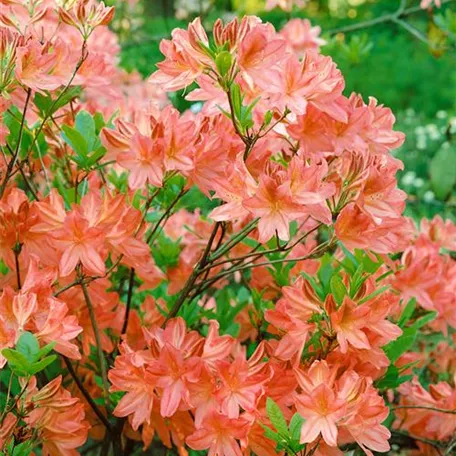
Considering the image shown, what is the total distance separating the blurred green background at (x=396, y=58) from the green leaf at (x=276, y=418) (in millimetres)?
1364

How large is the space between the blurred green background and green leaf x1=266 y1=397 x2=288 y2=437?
136 cm

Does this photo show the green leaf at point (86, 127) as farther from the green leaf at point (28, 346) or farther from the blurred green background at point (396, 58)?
the blurred green background at point (396, 58)

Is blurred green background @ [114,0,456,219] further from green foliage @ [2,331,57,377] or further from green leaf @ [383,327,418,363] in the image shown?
green foliage @ [2,331,57,377]

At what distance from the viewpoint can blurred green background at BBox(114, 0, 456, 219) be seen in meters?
3.72

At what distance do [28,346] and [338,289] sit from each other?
1.67 ft

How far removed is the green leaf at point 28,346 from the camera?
1289mm

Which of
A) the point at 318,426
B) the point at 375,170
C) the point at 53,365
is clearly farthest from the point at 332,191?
the point at 53,365

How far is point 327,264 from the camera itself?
1.75 m

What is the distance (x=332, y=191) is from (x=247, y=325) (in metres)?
0.65

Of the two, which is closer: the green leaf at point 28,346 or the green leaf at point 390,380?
the green leaf at point 28,346

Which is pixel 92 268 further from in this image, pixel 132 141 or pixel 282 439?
pixel 282 439

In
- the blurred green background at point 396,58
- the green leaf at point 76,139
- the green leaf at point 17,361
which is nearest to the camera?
the green leaf at point 17,361

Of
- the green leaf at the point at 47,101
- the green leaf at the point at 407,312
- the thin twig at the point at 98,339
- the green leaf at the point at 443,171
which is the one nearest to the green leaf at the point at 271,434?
the thin twig at the point at 98,339

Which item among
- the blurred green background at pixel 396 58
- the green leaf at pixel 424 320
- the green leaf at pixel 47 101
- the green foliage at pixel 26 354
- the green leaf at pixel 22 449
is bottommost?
the blurred green background at pixel 396 58
